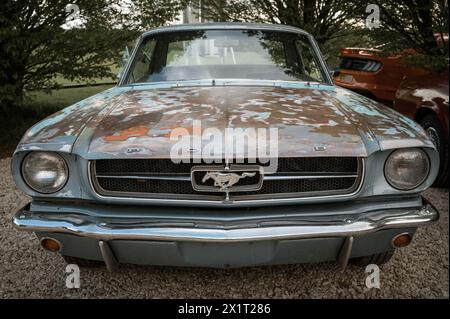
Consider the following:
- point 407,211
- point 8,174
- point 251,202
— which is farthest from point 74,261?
point 8,174

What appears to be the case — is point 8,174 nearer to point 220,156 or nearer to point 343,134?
point 220,156

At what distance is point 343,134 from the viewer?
6.02 ft

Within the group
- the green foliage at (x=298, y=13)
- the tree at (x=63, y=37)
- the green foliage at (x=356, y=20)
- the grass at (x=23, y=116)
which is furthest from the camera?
the green foliage at (x=298, y=13)

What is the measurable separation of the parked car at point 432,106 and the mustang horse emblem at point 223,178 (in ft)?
7.82

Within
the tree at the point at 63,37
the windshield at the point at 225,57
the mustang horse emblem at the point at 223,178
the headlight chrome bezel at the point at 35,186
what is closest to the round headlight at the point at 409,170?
the mustang horse emblem at the point at 223,178

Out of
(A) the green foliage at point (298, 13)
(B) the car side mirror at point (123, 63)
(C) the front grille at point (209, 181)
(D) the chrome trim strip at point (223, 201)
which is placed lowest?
(D) the chrome trim strip at point (223, 201)

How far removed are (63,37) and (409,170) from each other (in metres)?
4.56

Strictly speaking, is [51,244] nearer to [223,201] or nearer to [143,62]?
[223,201]

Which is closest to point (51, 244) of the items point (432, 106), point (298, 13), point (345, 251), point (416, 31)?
point (345, 251)

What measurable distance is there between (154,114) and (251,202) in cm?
71

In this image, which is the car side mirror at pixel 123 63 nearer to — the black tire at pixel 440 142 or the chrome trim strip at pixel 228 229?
the chrome trim strip at pixel 228 229

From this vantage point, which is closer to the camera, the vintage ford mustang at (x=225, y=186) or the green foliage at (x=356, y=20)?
the vintage ford mustang at (x=225, y=186)

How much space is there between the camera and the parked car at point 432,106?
3.37m

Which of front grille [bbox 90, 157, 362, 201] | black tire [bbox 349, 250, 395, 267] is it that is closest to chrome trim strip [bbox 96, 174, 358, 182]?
front grille [bbox 90, 157, 362, 201]
